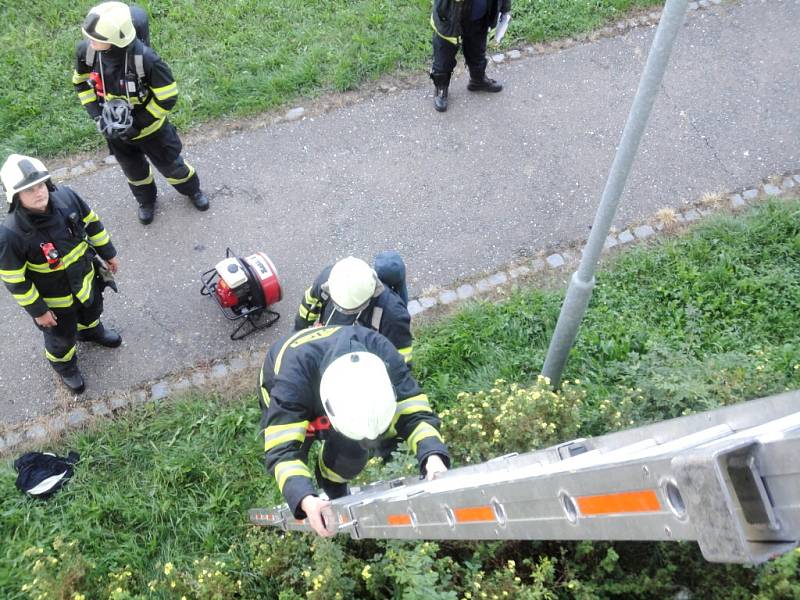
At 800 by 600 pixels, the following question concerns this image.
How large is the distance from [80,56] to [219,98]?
1.85m

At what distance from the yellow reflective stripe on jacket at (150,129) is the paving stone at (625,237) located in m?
3.93

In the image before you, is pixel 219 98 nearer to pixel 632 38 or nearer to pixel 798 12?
pixel 632 38

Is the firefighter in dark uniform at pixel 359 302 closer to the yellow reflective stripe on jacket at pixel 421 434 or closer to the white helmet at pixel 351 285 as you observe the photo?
the white helmet at pixel 351 285

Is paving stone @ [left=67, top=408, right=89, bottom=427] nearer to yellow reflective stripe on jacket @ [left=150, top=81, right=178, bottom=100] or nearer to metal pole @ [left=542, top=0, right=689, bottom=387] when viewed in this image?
yellow reflective stripe on jacket @ [left=150, top=81, right=178, bottom=100]

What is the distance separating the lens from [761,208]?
623 centimetres

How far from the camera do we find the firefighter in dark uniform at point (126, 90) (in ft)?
16.7

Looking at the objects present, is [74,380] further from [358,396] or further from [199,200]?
[358,396]

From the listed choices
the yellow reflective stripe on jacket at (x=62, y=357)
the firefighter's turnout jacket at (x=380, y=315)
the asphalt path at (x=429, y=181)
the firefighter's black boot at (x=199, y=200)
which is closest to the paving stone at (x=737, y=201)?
the asphalt path at (x=429, y=181)

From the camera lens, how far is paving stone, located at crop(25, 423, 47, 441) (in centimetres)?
531

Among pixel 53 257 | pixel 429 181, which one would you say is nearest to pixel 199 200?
pixel 53 257

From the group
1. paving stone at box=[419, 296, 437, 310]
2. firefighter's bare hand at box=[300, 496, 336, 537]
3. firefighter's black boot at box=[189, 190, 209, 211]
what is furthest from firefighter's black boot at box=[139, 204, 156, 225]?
firefighter's bare hand at box=[300, 496, 336, 537]

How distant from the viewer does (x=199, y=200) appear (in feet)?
20.8

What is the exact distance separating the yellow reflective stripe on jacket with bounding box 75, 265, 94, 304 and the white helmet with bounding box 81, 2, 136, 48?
1.61m

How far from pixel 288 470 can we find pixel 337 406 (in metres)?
0.48
